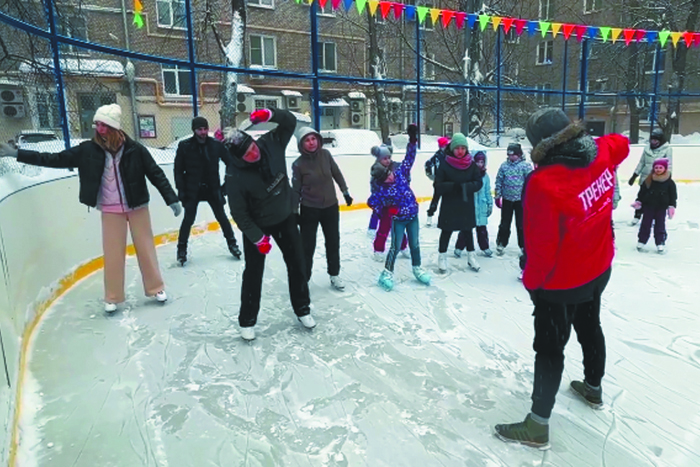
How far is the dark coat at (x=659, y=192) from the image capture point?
5.62 m

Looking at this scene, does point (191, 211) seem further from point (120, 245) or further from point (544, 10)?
point (544, 10)

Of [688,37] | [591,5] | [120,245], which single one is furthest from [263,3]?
[120,245]

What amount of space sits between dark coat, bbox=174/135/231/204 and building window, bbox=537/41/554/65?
1926cm

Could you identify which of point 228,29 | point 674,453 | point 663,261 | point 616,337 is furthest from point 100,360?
point 228,29

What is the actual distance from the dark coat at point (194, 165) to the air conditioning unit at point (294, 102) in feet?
53.2

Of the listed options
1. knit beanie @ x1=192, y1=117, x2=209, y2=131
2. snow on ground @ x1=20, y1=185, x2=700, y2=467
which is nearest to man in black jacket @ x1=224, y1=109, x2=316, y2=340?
snow on ground @ x1=20, y1=185, x2=700, y2=467

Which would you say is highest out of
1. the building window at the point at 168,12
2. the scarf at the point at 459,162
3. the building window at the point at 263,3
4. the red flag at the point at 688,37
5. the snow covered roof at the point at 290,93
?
the building window at the point at 263,3

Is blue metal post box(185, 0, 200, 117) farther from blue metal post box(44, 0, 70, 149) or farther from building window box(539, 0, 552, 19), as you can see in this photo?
building window box(539, 0, 552, 19)

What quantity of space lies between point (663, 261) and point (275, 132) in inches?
171

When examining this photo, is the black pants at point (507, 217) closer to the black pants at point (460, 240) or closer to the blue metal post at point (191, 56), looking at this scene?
the black pants at point (460, 240)

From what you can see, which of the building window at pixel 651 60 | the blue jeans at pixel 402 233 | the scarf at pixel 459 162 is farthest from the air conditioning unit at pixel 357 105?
the blue jeans at pixel 402 233

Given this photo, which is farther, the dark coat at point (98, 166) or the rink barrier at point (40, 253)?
the dark coat at point (98, 166)

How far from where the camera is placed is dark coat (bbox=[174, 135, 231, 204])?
203 inches

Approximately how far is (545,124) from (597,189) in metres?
0.34
